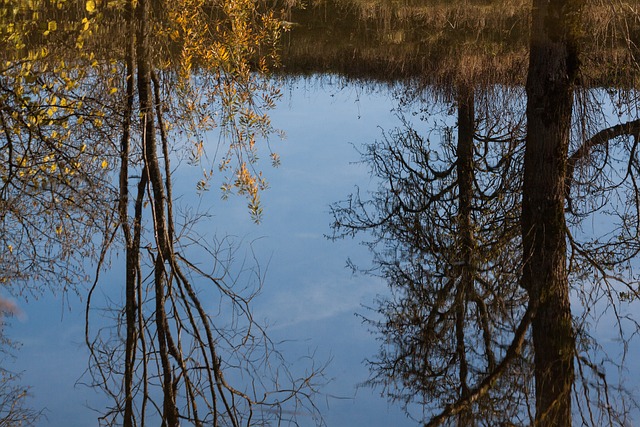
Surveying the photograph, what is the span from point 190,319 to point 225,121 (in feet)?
6.76

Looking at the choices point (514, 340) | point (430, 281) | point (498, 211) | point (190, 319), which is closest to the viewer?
point (190, 319)

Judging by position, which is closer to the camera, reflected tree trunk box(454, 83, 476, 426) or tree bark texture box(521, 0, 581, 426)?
reflected tree trunk box(454, 83, 476, 426)

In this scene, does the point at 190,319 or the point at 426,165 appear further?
the point at 426,165

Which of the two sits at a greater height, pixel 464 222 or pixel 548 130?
pixel 548 130

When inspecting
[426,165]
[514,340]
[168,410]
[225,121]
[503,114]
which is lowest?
[168,410]

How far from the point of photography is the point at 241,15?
20.7 ft

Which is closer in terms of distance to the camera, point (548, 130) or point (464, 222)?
point (548, 130)

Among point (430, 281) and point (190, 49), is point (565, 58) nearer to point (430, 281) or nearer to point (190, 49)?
point (430, 281)

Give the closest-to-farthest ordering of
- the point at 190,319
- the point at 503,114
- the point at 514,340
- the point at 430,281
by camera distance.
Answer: the point at 190,319 → the point at 514,340 → the point at 430,281 → the point at 503,114

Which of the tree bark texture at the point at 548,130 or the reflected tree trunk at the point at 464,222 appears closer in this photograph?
the reflected tree trunk at the point at 464,222

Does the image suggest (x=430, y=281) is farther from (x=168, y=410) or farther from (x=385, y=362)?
(x=168, y=410)

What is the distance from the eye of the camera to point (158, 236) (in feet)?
17.8

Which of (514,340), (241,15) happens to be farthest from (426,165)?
(514,340)

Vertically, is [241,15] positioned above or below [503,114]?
below
